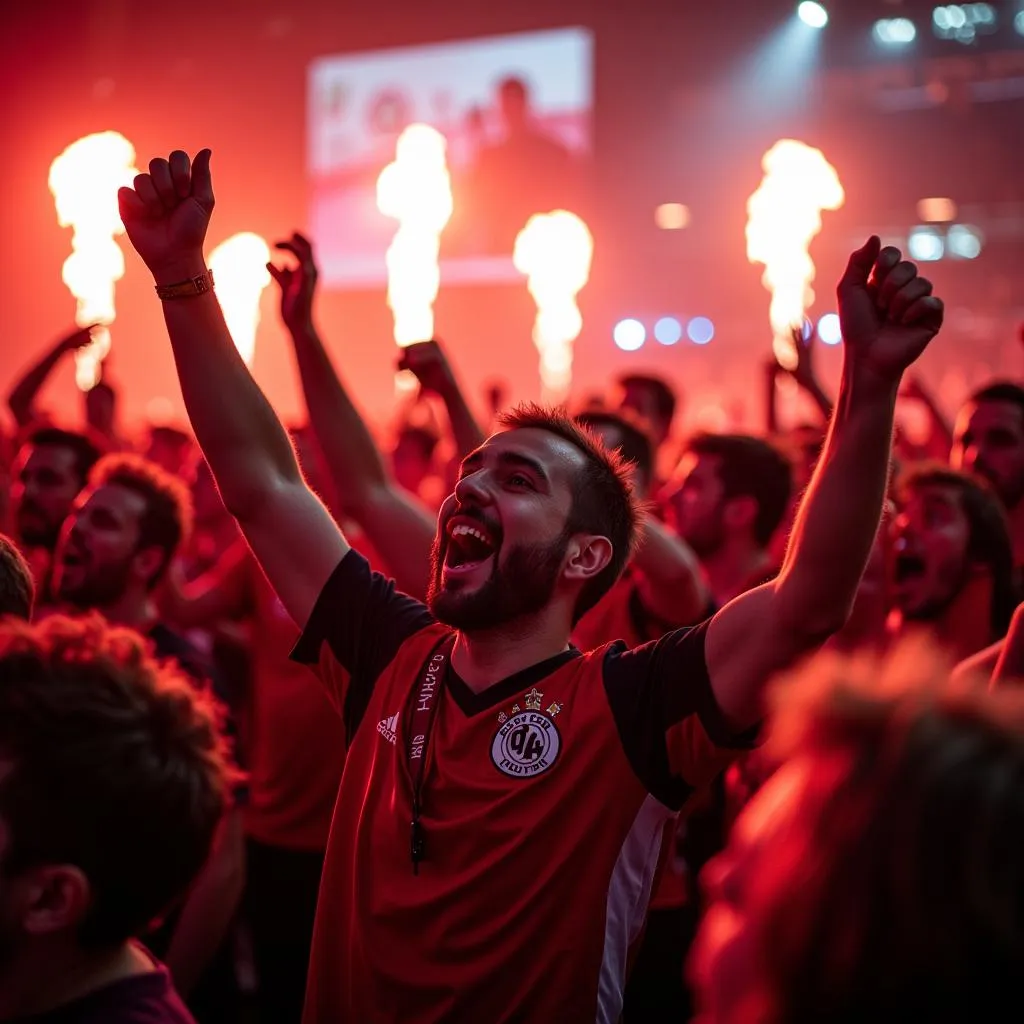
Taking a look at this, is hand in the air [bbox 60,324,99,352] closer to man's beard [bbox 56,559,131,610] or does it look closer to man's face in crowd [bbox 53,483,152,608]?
man's face in crowd [bbox 53,483,152,608]

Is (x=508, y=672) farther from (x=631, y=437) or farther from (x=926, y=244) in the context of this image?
(x=926, y=244)

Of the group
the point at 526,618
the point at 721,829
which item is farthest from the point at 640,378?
the point at 526,618

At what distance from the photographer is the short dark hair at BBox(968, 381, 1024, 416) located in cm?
447

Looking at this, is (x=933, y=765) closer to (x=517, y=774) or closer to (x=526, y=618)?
(x=517, y=774)

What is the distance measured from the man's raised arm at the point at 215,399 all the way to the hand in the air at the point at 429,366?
2.87 ft

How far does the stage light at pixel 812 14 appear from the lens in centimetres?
1802

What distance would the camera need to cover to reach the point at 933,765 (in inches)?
37.5

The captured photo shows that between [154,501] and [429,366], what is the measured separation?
3.27ft

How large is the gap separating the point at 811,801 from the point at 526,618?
124 centimetres

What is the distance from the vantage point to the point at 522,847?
1.95 m

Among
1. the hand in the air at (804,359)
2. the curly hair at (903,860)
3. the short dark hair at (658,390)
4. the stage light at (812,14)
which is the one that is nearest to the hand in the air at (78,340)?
the short dark hair at (658,390)

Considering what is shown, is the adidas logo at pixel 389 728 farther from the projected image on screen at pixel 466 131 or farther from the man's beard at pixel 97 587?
the projected image on screen at pixel 466 131

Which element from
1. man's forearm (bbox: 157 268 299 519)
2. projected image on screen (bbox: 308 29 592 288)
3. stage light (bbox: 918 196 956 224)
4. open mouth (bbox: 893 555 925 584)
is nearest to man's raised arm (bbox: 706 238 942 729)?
man's forearm (bbox: 157 268 299 519)

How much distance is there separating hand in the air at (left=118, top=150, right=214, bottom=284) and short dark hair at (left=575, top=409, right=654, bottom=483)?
187 cm
